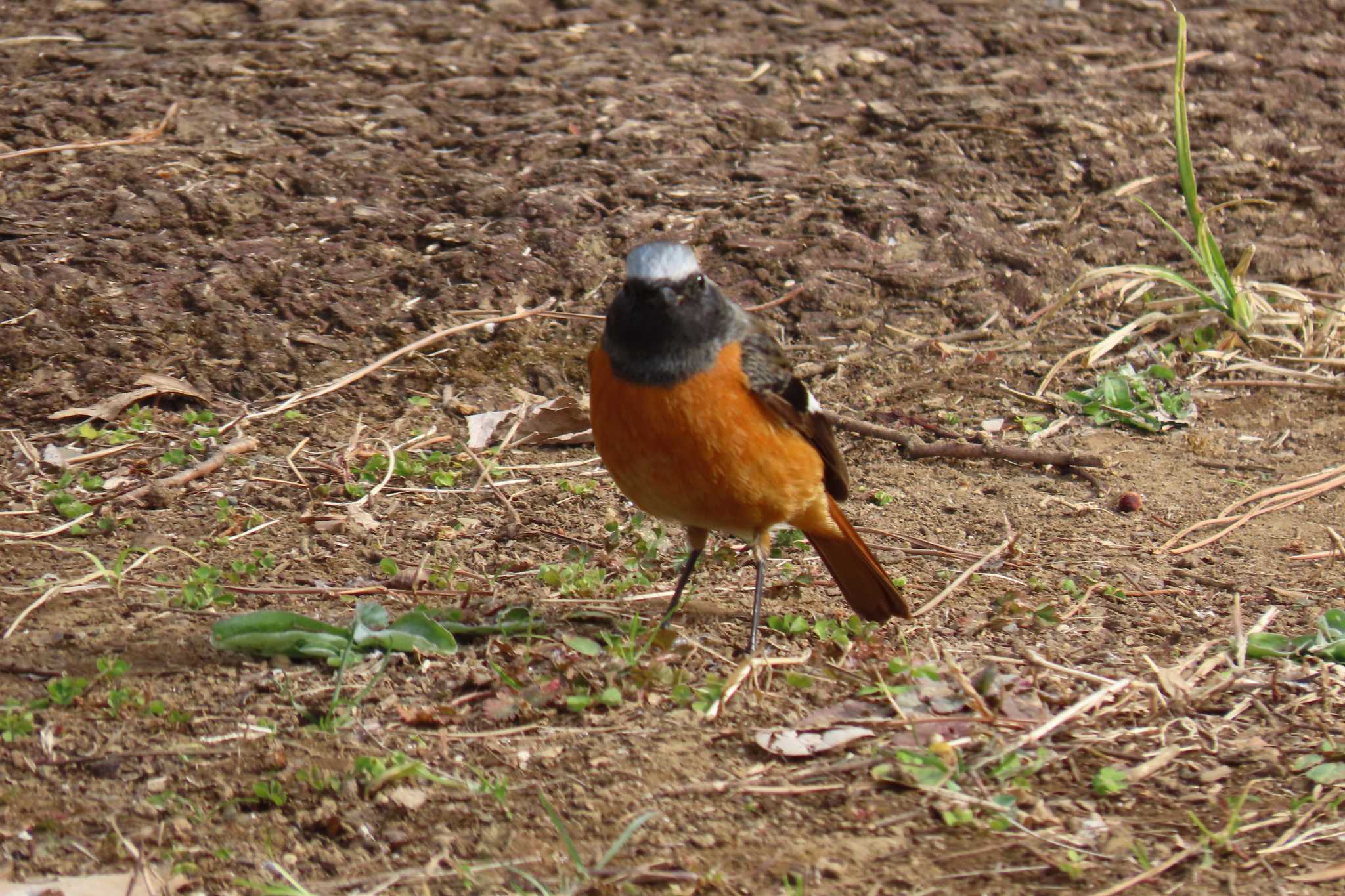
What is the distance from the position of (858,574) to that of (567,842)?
63.0 inches

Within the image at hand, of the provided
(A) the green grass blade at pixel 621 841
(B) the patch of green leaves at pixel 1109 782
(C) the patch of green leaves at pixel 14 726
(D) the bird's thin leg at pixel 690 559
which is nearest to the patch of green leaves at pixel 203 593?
(C) the patch of green leaves at pixel 14 726

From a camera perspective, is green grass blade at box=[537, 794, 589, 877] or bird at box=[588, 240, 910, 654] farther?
bird at box=[588, 240, 910, 654]

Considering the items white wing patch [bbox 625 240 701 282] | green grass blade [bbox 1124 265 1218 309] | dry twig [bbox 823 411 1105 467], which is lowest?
dry twig [bbox 823 411 1105 467]

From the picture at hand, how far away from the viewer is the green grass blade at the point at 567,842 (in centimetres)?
298

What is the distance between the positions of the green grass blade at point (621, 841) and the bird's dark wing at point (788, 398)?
1421mm

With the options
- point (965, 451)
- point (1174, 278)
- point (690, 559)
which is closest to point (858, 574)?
point (690, 559)

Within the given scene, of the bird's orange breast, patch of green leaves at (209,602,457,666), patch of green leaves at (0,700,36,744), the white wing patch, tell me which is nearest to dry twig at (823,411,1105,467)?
the bird's orange breast

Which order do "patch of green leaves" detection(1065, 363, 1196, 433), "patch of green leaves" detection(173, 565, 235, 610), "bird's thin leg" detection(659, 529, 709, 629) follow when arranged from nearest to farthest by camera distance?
"patch of green leaves" detection(173, 565, 235, 610) < "bird's thin leg" detection(659, 529, 709, 629) < "patch of green leaves" detection(1065, 363, 1196, 433)

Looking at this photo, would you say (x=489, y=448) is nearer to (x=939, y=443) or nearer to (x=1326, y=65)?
(x=939, y=443)

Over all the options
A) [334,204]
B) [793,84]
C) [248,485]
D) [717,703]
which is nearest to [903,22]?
[793,84]

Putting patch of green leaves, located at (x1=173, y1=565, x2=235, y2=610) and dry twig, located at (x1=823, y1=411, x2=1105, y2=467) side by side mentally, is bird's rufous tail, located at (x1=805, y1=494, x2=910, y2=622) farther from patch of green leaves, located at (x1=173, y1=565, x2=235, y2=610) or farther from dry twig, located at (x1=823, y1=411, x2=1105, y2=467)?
→ patch of green leaves, located at (x1=173, y1=565, x2=235, y2=610)

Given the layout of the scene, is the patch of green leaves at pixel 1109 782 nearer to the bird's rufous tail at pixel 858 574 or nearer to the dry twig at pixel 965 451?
the bird's rufous tail at pixel 858 574

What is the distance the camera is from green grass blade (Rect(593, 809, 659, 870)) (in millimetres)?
3037

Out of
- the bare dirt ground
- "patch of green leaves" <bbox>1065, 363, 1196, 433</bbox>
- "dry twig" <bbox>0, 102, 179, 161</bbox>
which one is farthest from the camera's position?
"dry twig" <bbox>0, 102, 179, 161</bbox>
